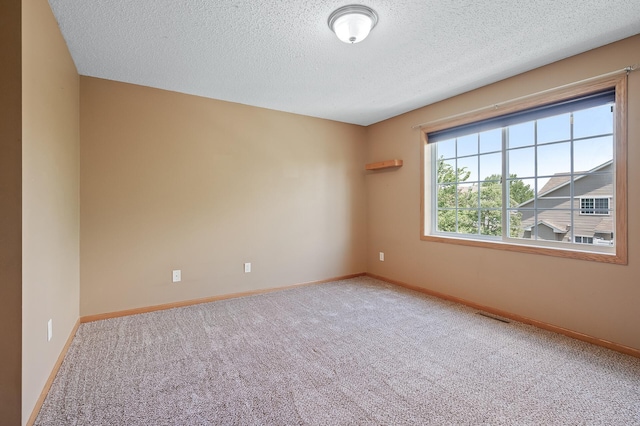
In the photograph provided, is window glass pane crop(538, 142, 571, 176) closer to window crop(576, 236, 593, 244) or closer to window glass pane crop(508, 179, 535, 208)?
window glass pane crop(508, 179, 535, 208)

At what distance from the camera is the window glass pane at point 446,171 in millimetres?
3727

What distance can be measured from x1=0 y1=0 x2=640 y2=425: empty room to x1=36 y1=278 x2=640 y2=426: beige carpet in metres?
0.02

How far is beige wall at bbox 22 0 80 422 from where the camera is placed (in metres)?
1.56

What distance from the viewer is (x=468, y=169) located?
11.7 ft

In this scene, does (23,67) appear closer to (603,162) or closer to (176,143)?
(176,143)

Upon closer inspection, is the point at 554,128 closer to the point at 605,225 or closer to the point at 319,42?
the point at 605,225

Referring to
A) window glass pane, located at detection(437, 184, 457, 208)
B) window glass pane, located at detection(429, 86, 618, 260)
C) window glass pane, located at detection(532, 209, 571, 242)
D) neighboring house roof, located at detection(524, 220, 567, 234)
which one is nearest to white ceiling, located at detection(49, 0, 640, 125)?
window glass pane, located at detection(429, 86, 618, 260)

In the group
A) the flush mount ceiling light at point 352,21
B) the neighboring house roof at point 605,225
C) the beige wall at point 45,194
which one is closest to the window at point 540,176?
the neighboring house roof at point 605,225

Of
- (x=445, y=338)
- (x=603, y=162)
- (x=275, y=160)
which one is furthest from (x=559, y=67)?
(x=275, y=160)

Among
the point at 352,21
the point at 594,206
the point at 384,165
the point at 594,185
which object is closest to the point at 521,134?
the point at 594,185

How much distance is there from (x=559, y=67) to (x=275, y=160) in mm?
3084

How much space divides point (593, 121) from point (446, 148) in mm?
1452

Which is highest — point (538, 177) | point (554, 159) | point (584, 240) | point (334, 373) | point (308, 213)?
point (554, 159)

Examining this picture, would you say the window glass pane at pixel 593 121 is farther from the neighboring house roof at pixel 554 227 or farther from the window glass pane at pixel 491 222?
the window glass pane at pixel 491 222
